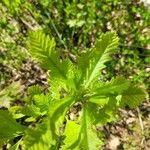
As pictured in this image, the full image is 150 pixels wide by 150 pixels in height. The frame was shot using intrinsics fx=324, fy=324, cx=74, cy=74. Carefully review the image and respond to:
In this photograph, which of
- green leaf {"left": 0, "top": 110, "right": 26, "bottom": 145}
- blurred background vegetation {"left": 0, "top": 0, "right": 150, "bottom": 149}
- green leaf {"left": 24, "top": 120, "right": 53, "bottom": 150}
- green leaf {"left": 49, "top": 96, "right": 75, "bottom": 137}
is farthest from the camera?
blurred background vegetation {"left": 0, "top": 0, "right": 150, "bottom": 149}

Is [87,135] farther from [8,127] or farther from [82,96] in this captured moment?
[8,127]

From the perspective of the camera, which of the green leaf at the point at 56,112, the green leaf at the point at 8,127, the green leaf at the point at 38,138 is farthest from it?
the green leaf at the point at 8,127

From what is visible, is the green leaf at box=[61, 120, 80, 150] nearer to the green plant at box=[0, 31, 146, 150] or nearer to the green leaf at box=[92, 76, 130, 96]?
Answer: the green plant at box=[0, 31, 146, 150]

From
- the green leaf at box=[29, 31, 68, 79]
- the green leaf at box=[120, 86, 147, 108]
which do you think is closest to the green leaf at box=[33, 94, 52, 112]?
the green leaf at box=[29, 31, 68, 79]

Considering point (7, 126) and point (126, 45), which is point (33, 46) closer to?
point (7, 126)

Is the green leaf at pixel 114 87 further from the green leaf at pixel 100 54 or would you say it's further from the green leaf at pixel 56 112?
the green leaf at pixel 56 112

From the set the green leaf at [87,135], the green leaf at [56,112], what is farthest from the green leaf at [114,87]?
the green leaf at [56,112]

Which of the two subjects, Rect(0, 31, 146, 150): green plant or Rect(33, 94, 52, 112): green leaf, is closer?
Rect(0, 31, 146, 150): green plant
